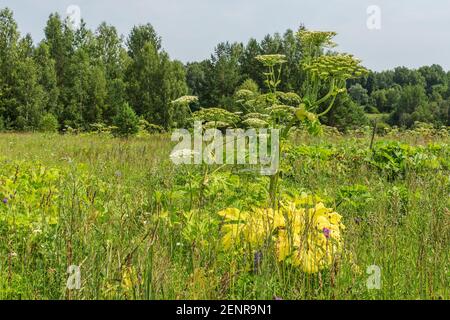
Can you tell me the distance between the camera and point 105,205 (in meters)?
3.12

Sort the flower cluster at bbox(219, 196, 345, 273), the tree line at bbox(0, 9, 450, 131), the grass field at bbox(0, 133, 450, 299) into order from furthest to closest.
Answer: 1. the tree line at bbox(0, 9, 450, 131)
2. the flower cluster at bbox(219, 196, 345, 273)
3. the grass field at bbox(0, 133, 450, 299)

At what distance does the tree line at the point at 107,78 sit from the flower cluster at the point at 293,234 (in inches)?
960

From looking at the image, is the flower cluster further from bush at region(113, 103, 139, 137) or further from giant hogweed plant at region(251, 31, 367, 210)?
bush at region(113, 103, 139, 137)

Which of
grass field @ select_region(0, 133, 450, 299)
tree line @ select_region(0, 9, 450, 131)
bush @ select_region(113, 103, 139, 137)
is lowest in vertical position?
grass field @ select_region(0, 133, 450, 299)

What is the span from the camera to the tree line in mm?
32719

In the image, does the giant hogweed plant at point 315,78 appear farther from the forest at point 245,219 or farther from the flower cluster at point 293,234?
the flower cluster at point 293,234

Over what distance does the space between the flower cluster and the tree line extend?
24.4 m

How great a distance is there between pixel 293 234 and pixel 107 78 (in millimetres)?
40057

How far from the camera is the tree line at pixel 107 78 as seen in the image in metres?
32.7

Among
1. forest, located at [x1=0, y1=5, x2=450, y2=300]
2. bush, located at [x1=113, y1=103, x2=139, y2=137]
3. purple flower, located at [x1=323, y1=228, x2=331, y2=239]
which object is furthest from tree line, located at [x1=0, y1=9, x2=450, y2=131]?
purple flower, located at [x1=323, y1=228, x2=331, y2=239]

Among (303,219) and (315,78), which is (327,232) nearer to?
(303,219)

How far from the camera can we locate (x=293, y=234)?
235 centimetres

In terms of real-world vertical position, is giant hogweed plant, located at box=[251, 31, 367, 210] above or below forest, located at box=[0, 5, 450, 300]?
above

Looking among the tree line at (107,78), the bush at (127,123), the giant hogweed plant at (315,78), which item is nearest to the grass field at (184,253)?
the giant hogweed plant at (315,78)
